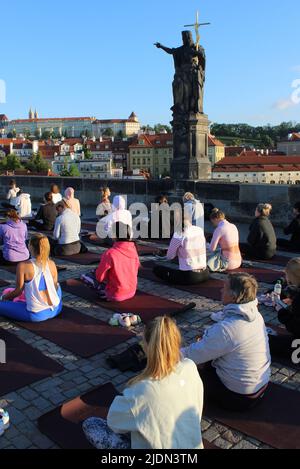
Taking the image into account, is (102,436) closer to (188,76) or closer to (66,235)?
(66,235)

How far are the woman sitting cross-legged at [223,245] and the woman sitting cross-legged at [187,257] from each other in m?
0.53

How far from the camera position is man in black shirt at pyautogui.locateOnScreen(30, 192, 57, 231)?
1073cm

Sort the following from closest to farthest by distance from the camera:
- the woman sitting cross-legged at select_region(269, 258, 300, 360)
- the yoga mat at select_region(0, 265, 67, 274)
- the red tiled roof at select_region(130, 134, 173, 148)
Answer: the woman sitting cross-legged at select_region(269, 258, 300, 360), the yoga mat at select_region(0, 265, 67, 274), the red tiled roof at select_region(130, 134, 173, 148)

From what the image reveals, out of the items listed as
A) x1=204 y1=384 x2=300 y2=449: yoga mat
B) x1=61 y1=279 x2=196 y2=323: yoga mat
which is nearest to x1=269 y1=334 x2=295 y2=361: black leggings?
x1=204 y1=384 x2=300 y2=449: yoga mat

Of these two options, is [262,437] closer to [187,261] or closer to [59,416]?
[59,416]

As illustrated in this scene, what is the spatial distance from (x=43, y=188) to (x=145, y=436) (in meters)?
15.8

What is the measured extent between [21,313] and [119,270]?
4.30 feet

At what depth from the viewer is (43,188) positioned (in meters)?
17.4

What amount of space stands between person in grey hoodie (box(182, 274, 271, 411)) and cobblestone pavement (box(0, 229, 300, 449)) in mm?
284

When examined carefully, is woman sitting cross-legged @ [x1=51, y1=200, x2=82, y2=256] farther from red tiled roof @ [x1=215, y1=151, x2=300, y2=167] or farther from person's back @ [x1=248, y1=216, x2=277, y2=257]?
red tiled roof @ [x1=215, y1=151, x2=300, y2=167]

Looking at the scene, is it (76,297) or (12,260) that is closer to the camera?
(76,297)

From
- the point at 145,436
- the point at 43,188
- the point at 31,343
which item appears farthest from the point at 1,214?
the point at 145,436

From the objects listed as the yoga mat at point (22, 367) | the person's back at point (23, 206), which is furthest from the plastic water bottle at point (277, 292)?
the person's back at point (23, 206)
